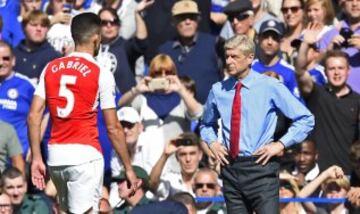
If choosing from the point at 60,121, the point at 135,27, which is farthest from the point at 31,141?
the point at 135,27

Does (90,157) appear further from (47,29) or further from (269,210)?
(47,29)

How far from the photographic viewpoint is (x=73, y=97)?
10078 mm

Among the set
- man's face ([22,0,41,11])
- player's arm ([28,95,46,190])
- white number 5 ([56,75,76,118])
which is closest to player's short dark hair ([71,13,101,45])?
white number 5 ([56,75,76,118])

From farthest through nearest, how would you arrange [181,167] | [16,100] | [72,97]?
1. [16,100]
2. [181,167]
3. [72,97]

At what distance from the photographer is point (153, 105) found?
1387 cm

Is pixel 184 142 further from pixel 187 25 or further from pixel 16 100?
pixel 16 100

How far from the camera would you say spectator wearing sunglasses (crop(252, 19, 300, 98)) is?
Result: 13148 mm

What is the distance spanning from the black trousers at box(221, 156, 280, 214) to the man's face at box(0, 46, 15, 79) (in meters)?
4.48

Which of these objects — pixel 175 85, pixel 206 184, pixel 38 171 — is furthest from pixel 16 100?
pixel 38 171

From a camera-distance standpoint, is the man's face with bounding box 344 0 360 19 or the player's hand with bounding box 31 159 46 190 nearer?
the player's hand with bounding box 31 159 46 190

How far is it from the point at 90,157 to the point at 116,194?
2764 millimetres

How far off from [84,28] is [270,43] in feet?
12.2

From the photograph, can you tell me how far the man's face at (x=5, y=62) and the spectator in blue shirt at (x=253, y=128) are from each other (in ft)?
14.3

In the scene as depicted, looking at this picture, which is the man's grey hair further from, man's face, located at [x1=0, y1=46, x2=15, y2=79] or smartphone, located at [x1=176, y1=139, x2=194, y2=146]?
man's face, located at [x1=0, y1=46, x2=15, y2=79]
